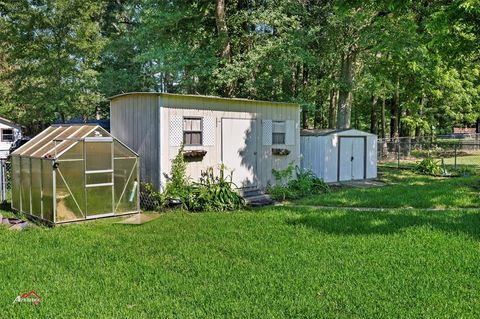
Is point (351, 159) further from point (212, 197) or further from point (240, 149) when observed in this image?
point (212, 197)

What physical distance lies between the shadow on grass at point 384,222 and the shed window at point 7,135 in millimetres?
19705

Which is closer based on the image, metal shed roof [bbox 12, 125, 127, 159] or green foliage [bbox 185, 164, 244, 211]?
metal shed roof [bbox 12, 125, 127, 159]

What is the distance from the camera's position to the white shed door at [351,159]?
1493 cm

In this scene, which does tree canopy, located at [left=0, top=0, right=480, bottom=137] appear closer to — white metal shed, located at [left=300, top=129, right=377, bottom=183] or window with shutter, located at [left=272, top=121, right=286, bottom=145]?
white metal shed, located at [left=300, top=129, right=377, bottom=183]

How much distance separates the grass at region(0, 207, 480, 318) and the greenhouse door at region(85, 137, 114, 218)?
561 mm

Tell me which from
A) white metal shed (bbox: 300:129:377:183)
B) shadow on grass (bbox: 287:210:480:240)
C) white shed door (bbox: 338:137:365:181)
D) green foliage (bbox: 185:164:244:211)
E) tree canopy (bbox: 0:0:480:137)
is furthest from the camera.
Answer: tree canopy (bbox: 0:0:480:137)

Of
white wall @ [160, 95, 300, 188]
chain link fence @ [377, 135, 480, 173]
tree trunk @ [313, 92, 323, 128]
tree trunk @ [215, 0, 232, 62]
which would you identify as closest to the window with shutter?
white wall @ [160, 95, 300, 188]

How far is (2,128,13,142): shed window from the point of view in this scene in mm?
22750

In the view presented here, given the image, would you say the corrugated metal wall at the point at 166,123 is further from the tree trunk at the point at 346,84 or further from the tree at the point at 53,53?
the tree at the point at 53,53

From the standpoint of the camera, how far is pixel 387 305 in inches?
163

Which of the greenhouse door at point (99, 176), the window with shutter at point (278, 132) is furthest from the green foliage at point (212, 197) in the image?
the window with shutter at point (278, 132)

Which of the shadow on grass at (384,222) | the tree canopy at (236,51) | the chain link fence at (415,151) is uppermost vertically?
the tree canopy at (236,51)

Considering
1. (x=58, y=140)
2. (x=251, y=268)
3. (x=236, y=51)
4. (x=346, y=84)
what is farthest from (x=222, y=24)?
(x=251, y=268)

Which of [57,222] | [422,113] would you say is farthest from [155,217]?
[422,113]
